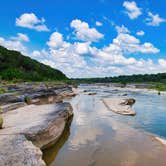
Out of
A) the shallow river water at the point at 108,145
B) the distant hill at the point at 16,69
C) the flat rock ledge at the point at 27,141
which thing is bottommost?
the shallow river water at the point at 108,145

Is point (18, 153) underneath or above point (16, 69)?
underneath

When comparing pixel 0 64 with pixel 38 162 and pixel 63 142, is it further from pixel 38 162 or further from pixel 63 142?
pixel 38 162

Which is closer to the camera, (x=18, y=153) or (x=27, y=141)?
(x=18, y=153)

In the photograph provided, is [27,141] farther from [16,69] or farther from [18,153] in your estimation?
[16,69]

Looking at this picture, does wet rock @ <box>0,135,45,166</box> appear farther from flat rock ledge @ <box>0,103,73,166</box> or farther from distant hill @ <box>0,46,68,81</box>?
distant hill @ <box>0,46,68,81</box>

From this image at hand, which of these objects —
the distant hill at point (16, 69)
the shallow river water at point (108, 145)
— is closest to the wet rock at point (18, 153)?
the shallow river water at point (108, 145)

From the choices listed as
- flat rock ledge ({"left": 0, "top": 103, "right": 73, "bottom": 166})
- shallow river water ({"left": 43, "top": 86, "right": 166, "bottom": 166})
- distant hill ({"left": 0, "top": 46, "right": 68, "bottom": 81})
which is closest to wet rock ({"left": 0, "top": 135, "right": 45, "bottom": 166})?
flat rock ledge ({"left": 0, "top": 103, "right": 73, "bottom": 166})

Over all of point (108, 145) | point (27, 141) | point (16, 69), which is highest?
point (16, 69)

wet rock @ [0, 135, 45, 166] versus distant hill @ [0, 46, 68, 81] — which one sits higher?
distant hill @ [0, 46, 68, 81]

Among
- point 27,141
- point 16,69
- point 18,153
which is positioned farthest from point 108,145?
point 16,69

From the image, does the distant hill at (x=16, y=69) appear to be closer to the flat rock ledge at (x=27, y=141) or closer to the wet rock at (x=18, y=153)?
the flat rock ledge at (x=27, y=141)

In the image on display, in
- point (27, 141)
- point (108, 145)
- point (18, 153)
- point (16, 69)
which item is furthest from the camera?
point (16, 69)

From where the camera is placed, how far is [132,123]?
2109cm

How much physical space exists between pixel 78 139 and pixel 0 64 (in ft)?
269
